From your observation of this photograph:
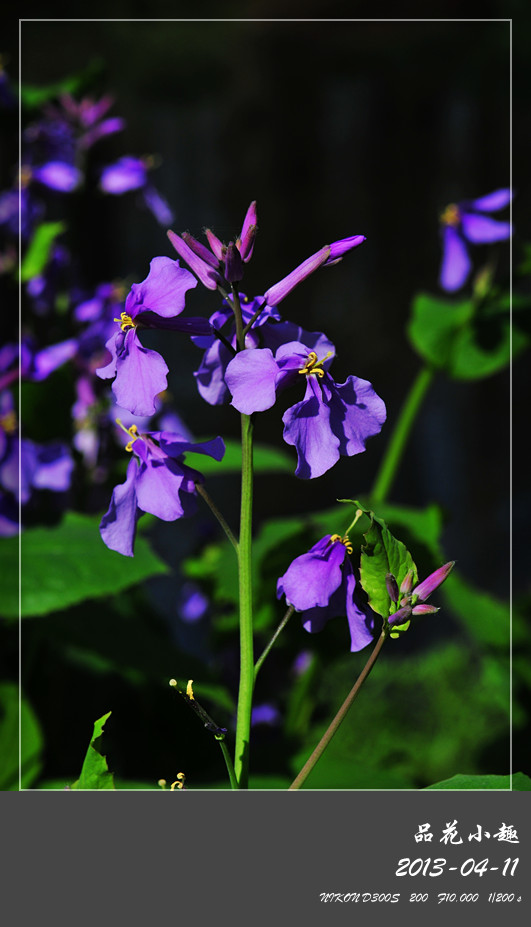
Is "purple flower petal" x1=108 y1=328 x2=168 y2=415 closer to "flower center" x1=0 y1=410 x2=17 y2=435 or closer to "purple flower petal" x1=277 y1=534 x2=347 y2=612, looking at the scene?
"purple flower petal" x1=277 y1=534 x2=347 y2=612

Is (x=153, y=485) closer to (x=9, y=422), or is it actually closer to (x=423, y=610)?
(x=423, y=610)

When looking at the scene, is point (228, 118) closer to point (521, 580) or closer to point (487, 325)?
point (487, 325)

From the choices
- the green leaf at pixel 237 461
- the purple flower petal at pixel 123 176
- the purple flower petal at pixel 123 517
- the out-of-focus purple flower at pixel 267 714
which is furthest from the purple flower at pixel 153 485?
the purple flower petal at pixel 123 176

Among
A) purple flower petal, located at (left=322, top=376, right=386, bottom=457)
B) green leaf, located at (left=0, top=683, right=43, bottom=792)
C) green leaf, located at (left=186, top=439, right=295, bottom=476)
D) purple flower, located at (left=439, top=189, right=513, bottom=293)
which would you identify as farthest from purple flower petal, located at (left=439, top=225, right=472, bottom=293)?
green leaf, located at (left=0, top=683, right=43, bottom=792)

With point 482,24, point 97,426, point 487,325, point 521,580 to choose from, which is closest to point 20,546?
point 97,426

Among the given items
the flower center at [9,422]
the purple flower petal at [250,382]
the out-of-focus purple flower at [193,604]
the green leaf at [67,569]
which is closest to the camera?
the purple flower petal at [250,382]

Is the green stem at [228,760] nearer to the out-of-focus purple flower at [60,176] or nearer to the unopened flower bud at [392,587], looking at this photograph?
the unopened flower bud at [392,587]
